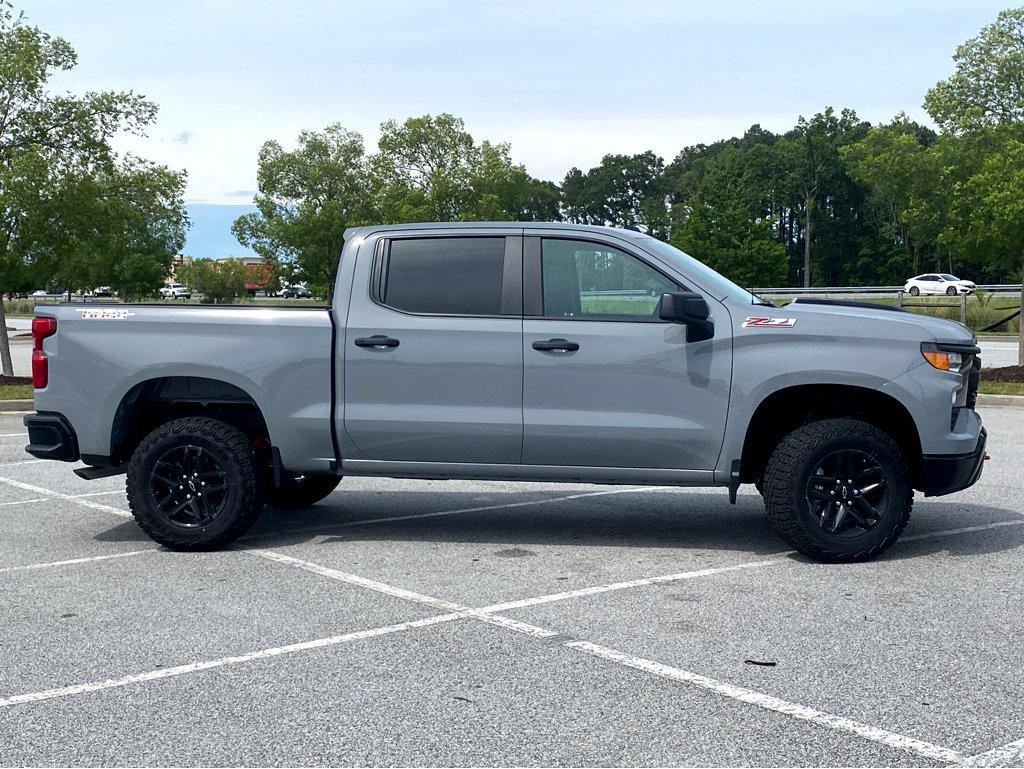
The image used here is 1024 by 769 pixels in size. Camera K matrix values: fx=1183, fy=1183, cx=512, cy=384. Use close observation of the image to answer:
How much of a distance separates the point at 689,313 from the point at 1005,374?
48.9ft

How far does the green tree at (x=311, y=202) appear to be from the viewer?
198ft

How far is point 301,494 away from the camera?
8.81 metres

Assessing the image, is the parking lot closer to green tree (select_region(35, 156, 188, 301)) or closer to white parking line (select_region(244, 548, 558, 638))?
white parking line (select_region(244, 548, 558, 638))

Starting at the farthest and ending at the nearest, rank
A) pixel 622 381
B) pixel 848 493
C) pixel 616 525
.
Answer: pixel 616 525, pixel 622 381, pixel 848 493

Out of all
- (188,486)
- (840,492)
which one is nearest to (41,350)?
(188,486)

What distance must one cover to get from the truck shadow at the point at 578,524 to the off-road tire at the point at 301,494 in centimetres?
8

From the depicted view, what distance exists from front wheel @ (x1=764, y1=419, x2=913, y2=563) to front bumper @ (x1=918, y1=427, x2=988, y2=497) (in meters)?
0.11

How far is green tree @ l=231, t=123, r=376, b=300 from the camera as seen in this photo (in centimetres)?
6041

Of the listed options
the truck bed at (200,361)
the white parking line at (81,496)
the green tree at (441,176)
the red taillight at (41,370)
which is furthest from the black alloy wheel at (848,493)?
the green tree at (441,176)

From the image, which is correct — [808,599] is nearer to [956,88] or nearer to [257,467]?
[257,467]

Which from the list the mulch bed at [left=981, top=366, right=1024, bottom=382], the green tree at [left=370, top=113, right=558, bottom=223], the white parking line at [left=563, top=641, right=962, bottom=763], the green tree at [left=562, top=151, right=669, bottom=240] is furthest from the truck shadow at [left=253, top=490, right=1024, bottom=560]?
the green tree at [left=562, top=151, right=669, bottom=240]

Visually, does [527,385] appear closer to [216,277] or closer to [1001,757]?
[1001,757]

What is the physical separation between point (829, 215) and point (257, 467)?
10416 centimetres

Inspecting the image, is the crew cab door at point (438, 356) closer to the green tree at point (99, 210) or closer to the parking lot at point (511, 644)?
the parking lot at point (511, 644)
